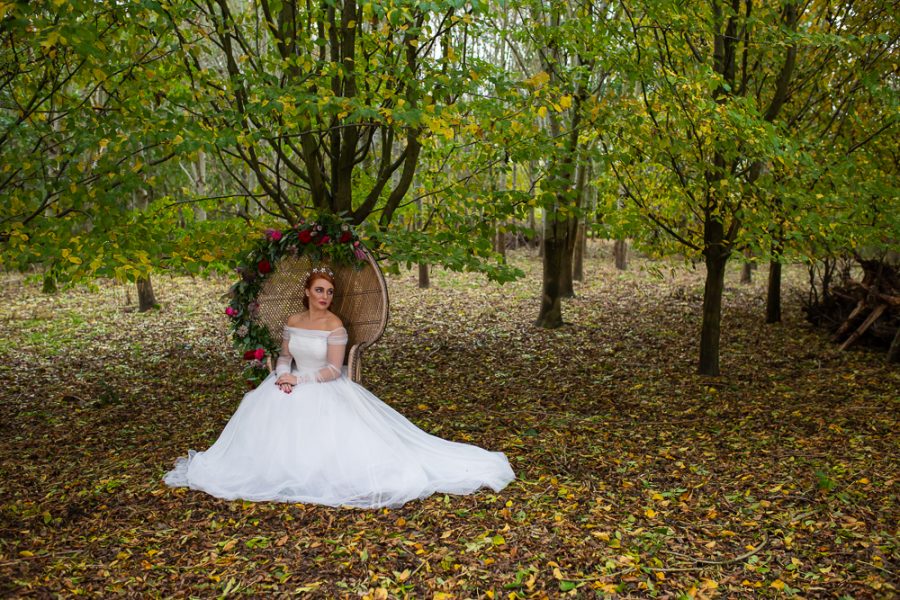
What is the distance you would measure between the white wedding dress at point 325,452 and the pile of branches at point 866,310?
22.4ft

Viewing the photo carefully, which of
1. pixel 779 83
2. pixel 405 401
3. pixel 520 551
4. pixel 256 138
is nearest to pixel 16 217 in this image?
pixel 256 138

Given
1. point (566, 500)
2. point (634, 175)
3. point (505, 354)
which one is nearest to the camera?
point (566, 500)

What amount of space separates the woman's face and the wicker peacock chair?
0.30m

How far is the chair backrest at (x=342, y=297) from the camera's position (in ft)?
18.9

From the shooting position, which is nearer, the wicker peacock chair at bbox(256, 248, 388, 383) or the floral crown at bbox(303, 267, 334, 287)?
the floral crown at bbox(303, 267, 334, 287)

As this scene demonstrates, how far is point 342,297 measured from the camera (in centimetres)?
594

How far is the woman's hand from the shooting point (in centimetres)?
545

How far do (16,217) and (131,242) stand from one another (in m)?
1.00

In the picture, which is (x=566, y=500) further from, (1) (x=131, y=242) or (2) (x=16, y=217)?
(2) (x=16, y=217)

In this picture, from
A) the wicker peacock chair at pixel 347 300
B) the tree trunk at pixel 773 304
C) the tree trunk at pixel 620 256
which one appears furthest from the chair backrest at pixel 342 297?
the tree trunk at pixel 620 256

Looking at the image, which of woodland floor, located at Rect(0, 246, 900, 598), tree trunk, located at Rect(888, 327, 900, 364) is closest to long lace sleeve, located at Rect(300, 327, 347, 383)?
woodland floor, located at Rect(0, 246, 900, 598)

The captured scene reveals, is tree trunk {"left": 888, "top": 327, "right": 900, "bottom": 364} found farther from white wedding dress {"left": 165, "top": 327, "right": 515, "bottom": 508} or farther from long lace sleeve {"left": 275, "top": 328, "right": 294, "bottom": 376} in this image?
long lace sleeve {"left": 275, "top": 328, "right": 294, "bottom": 376}

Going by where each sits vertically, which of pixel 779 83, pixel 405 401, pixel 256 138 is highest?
pixel 779 83

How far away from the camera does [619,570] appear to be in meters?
4.04
